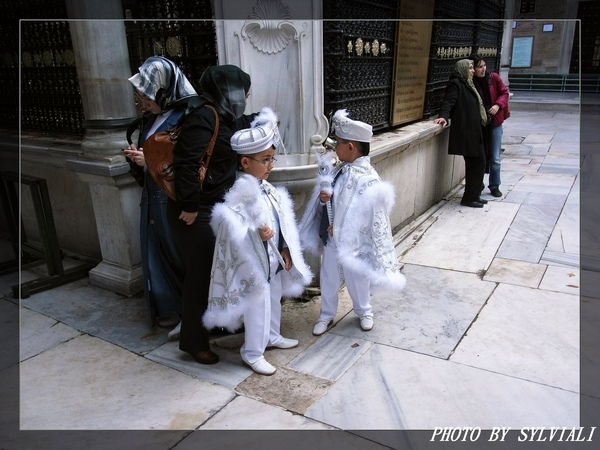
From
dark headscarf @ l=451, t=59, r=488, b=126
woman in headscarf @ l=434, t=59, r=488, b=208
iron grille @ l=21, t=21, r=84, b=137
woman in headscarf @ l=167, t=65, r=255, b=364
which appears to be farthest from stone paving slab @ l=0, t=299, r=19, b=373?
dark headscarf @ l=451, t=59, r=488, b=126

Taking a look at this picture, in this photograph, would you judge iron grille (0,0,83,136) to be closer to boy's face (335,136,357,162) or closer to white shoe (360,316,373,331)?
boy's face (335,136,357,162)

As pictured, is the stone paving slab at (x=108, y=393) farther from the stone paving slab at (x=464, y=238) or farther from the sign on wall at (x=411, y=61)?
the sign on wall at (x=411, y=61)

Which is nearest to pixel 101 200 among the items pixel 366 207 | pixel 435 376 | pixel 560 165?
pixel 366 207

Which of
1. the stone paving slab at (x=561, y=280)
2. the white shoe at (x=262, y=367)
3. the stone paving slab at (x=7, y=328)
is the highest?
the white shoe at (x=262, y=367)

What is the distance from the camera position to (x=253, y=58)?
11.6ft

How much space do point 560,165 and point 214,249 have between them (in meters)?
7.55

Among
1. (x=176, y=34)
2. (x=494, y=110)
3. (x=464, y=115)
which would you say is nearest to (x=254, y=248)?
(x=176, y=34)

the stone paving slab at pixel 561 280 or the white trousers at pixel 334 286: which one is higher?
the white trousers at pixel 334 286

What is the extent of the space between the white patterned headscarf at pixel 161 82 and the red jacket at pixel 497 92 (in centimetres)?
458

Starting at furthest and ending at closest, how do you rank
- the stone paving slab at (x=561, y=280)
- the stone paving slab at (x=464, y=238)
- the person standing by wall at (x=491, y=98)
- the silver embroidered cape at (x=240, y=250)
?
the person standing by wall at (x=491, y=98)
the stone paving slab at (x=464, y=238)
the stone paving slab at (x=561, y=280)
the silver embroidered cape at (x=240, y=250)

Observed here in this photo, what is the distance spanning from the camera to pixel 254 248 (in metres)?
2.82

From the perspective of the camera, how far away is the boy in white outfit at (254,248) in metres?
2.71

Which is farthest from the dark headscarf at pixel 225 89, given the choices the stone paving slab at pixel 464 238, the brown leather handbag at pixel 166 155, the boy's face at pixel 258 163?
the stone paving slab at pixel 464 238

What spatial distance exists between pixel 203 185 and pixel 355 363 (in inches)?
58.1
